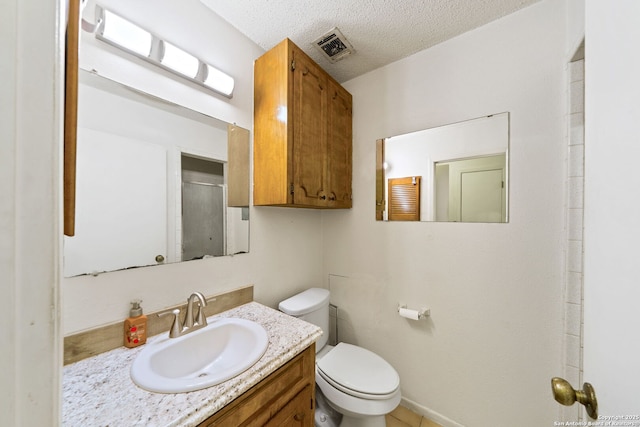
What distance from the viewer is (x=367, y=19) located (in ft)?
4.21

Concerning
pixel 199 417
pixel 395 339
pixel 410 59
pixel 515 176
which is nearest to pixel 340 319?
pixel 395 339

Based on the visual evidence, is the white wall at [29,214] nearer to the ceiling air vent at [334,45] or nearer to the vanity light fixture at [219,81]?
the vanity light fixture at [219,81]

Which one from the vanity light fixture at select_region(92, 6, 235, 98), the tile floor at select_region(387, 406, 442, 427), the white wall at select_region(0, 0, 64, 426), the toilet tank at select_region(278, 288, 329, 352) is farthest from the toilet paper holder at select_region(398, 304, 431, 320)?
the vanity light fixture at select_region(92, 6, 235, 98)

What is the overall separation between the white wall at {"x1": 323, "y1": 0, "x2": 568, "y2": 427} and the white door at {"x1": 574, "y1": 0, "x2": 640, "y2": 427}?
0.86 metres

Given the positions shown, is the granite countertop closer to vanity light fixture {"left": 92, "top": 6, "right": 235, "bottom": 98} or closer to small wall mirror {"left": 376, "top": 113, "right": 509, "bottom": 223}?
small wall mirror {"left": 376, "top": 113, "right": 509, "bottom": 223}

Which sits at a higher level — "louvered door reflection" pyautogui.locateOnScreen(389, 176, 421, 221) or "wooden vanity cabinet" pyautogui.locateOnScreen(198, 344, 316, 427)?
"louvered door reflection" pyautogui.locateOnScreen(389, 176, 421, 221)

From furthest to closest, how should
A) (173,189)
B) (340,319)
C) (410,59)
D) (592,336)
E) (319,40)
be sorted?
(340,319) → (410,59) → (319,40) → (173,189) → (592,336)

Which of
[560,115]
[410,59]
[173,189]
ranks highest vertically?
[410,59]

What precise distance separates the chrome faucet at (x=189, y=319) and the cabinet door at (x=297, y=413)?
482 mm

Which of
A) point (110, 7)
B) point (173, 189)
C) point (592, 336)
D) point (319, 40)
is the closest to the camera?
point (592, 336)

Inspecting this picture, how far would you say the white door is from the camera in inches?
14.0

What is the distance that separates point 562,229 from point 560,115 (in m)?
0.55

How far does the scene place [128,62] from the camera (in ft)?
3.19

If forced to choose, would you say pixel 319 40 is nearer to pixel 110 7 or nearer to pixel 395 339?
pixel 110 7
